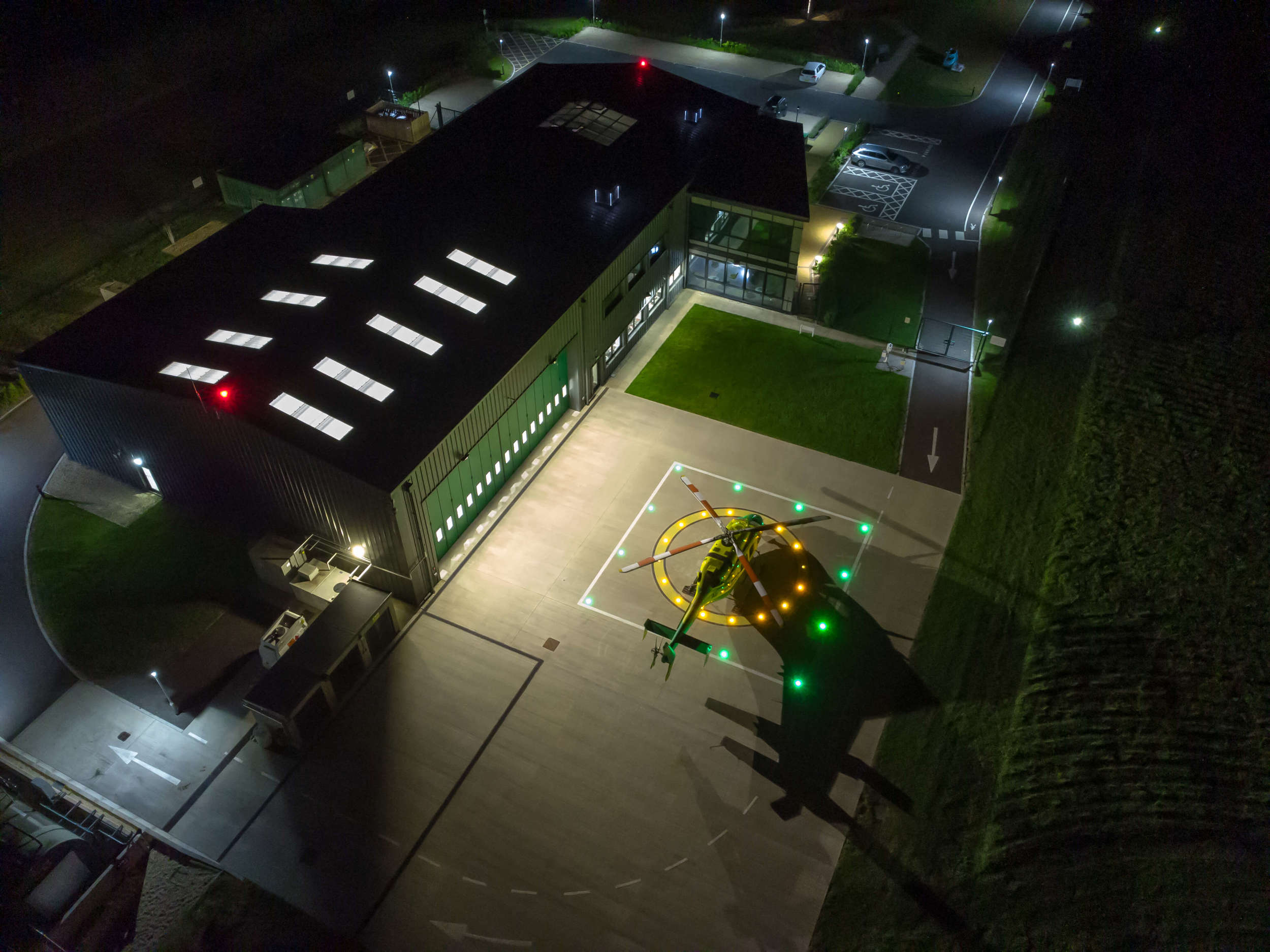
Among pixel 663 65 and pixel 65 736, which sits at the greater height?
pixel 663 65

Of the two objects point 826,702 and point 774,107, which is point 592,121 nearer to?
point 774,107

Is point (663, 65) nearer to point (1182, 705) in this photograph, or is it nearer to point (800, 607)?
point (800, 607)

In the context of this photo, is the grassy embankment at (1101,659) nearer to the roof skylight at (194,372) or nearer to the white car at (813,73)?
the roof skylight at (194,372)

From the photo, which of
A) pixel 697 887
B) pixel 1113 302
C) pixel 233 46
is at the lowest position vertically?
pixel 697 887

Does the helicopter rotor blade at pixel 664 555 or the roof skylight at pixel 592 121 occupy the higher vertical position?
the roof skylight at pixel 592 121

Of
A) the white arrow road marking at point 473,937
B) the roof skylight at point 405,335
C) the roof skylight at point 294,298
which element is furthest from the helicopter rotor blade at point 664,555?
the roof skylight at point 294,298

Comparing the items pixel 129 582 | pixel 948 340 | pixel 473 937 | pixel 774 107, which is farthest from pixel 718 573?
pixel 774 107

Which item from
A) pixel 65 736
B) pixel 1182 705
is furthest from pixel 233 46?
pixel 1182 705

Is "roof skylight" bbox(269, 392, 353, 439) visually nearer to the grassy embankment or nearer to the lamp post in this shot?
the lamp post
